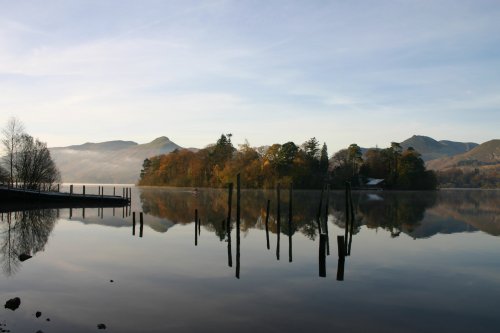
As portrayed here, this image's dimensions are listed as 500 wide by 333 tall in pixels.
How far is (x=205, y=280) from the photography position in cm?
1884

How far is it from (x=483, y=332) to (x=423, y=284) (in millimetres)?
5774

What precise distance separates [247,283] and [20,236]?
65.5ft

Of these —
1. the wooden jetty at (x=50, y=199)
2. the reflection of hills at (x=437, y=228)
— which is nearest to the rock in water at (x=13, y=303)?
the reflection of hills at (x=437, y=228)

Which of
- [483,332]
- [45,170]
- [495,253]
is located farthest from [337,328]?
[45,170]

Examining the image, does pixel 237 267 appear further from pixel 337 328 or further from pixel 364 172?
pixel 364 172

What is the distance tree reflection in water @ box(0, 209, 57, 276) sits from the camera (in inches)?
890

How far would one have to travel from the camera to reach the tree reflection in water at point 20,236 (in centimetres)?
2261

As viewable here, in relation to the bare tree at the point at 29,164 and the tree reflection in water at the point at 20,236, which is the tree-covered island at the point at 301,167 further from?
the tree reflection in water at the point at 20,236

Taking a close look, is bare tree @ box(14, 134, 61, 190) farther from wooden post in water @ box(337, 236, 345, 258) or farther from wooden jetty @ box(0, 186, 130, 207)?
wooden post in water @ box(337, 236, 345, 258)

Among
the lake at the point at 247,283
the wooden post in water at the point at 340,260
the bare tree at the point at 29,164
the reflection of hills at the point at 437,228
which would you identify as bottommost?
the lake at the point at 247,283

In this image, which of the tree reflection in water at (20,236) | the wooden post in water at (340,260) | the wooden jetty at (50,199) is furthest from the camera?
the wooden jetty at (50,199)

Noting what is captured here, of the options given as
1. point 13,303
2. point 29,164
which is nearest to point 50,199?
point 29,164

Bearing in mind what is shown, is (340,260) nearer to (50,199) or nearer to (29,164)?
(50,199)

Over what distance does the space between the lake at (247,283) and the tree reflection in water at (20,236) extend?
3.3 inches
